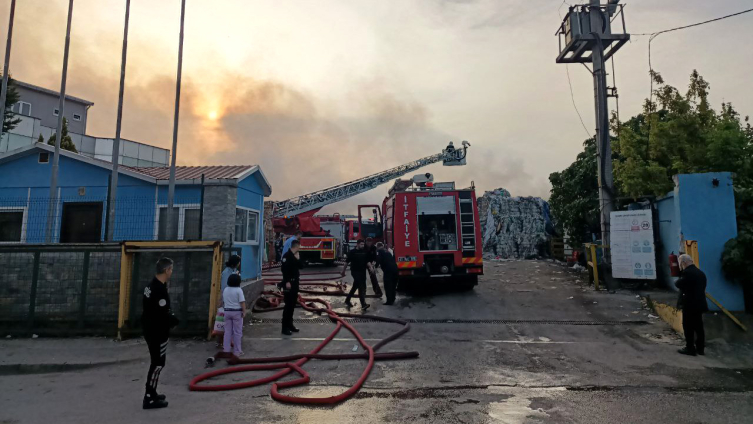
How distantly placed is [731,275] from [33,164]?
57.8ft

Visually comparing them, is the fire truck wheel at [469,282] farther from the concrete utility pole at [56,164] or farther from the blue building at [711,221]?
the concrete utility pole at [56,164]

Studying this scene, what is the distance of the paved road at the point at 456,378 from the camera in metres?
4.59

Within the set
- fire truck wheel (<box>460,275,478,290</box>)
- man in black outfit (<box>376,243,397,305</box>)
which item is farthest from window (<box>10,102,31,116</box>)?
fire truck wheel (<box>460,275,478,290</box>)

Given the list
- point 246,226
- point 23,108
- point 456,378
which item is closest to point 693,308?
point 456,378

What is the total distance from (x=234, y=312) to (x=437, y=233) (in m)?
7.81

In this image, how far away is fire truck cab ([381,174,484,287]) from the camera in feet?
41.5

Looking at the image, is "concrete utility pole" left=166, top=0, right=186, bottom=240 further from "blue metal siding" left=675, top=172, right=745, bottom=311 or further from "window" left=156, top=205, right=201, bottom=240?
"blue metal siding" left=675, top=172, right=745, bottom=311

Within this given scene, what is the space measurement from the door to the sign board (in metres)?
14.5

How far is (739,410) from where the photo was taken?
468 cm

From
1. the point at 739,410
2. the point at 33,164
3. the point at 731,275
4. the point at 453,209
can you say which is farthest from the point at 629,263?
the point at 33,164

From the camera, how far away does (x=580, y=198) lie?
811 inches

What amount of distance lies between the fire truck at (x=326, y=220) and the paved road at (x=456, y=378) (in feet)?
30.6

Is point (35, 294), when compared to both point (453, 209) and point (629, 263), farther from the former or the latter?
point (629, 263)

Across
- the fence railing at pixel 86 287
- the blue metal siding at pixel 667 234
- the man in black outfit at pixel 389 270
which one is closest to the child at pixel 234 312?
the fence railing at pixel 86 287
